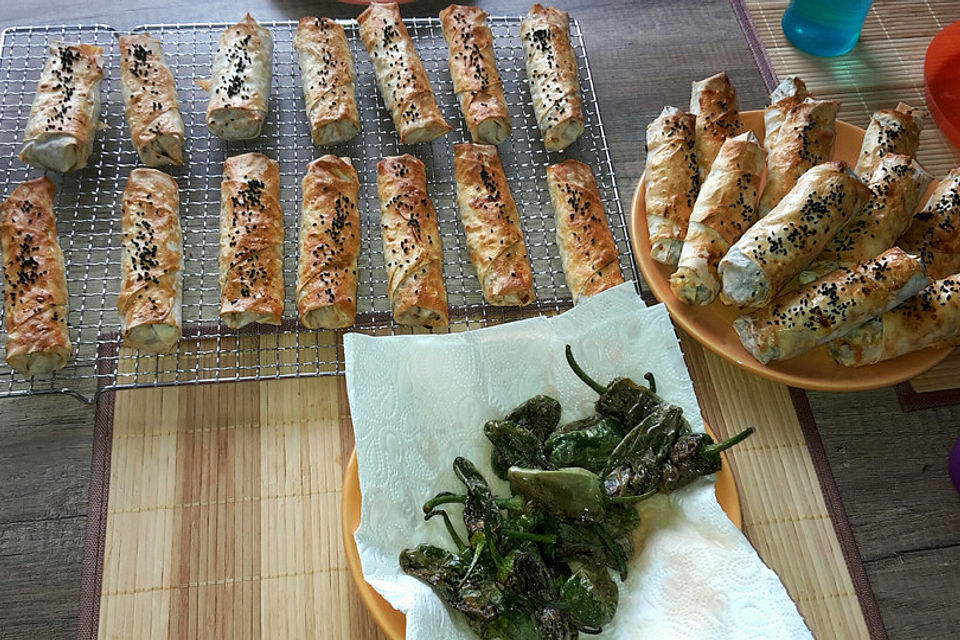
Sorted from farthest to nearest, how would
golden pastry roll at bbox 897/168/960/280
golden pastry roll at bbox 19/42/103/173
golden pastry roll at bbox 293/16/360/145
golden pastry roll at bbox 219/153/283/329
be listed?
golden pastry roll at bbox 293/16/360/145
golden pastry roll at bbox 19/42/103/173
golden pastry roll at bbox 897/168/960/280
golden pastry roll at bbox 219/153/283/329

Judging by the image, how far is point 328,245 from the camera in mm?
2908

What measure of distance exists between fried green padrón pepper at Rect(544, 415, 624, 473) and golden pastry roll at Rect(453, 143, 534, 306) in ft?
2.42

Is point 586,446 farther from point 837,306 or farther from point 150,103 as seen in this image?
point 150,103

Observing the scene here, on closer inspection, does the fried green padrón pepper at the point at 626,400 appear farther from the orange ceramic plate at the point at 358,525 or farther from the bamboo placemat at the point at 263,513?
the bamboo placemat at the point at 263,513

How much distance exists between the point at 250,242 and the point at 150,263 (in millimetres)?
356

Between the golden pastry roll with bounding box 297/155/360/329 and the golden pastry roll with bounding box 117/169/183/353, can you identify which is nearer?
the golden pastry roll with bounding box 117/169/183/353

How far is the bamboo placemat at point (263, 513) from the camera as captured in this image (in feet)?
7.65

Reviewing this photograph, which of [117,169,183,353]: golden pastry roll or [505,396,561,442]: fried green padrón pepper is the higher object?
[117,169,183,353]: golden pastry roll

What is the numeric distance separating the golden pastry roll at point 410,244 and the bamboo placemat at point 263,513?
1.26 ft

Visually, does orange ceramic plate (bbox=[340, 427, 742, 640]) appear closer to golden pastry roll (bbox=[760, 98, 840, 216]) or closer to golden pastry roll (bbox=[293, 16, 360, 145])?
golden pastry roll (bbox=[760, 98, 840, 216])

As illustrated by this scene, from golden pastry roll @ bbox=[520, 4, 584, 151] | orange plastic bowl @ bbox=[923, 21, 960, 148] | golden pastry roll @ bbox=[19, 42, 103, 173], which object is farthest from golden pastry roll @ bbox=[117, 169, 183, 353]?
orange plastic bowl @ bbox=[923, 21, 960, 148]

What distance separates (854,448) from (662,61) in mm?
2061

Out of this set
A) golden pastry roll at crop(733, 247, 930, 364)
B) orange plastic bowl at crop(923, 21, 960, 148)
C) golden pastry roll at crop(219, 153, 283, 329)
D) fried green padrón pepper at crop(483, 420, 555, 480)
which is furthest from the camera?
orange plastic bowl at crop(923, 21, 960, 148)

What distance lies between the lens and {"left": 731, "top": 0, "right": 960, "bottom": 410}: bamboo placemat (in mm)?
3715
